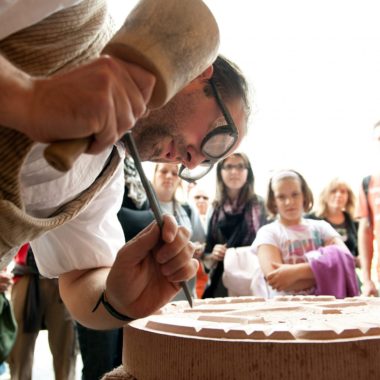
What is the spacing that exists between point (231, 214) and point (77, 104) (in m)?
2.00

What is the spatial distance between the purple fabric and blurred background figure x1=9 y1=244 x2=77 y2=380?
1332 millimetres

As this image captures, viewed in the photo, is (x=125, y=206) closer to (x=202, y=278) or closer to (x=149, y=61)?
(x=202, y=278)

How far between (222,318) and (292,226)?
4.26ft

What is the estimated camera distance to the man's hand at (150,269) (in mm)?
938

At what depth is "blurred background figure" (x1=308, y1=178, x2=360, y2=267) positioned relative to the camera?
277 centimetres

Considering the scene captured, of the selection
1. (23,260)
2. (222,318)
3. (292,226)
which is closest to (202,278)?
(292,226)

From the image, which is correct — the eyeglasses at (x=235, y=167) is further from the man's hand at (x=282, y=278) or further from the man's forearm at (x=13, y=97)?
the man's forearm at (x=13, y=97)

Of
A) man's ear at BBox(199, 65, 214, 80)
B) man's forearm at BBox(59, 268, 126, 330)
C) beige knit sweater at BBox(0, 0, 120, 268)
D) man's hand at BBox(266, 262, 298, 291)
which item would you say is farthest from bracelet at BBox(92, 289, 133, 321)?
man's hand at BBox(266, 262, 298, 291)

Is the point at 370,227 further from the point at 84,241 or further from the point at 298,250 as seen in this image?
the point at 84,241

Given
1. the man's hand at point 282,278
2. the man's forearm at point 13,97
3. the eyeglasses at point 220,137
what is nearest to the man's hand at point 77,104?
the man's forearm at point 13,97

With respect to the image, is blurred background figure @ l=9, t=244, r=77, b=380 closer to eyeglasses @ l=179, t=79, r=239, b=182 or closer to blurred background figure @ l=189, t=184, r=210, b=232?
blurred background figure @ l=189, t=184, r=210, b=232

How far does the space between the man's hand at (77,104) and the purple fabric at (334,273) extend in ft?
4.93

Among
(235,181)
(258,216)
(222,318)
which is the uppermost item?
(235,181)

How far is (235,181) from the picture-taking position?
2.48m
